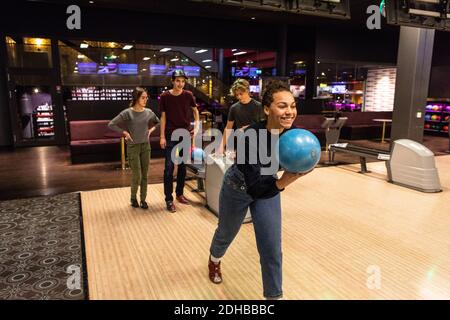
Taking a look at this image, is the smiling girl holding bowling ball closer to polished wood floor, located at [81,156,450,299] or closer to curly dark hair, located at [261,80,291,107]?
curly dark hair, located at [261,80,291,107]

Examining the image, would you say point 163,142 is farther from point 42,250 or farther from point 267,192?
point 267,192

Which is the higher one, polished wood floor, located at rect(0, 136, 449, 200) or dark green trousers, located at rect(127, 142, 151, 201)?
dark green trousers, located at rect(127, 142, 151, 201)

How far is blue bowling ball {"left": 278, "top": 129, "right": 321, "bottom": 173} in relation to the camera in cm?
182

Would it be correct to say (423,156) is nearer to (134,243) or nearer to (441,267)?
(441,267)

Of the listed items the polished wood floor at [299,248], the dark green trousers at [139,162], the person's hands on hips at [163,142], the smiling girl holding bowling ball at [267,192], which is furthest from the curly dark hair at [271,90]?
the dark green trousers at [139,162]

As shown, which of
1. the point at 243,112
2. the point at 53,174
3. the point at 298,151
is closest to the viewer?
the point at 298,151

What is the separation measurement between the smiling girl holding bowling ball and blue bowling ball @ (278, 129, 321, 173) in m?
0.06

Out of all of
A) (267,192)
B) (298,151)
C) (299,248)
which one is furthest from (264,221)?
(299,248)

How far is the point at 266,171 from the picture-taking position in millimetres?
2012

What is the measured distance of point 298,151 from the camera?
1.81 meters

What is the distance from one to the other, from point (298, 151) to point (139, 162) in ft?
9.45

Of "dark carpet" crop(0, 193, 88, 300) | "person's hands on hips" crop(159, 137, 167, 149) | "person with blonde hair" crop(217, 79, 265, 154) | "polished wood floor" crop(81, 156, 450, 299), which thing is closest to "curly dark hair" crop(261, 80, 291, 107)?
"polished wood floor" crop(81, 156, 450, 299)
